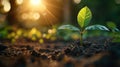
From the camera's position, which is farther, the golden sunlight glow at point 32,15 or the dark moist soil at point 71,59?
the golden sunlight glow at point 32,15

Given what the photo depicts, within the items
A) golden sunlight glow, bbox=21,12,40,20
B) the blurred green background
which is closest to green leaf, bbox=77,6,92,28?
golden sunlight glow, bbox=21,12,40,20

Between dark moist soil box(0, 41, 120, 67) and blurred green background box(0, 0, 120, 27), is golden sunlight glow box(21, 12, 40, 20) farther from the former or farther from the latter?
dark moist soil box(0, 41, 120, 67)

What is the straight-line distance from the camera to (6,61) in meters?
2.01

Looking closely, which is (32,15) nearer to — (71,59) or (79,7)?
(79,7)

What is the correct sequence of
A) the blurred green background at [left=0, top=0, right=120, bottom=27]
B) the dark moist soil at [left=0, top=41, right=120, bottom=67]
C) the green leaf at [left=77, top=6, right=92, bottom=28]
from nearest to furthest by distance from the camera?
the dark moist soil at [left=0, top=41, right=120, bottom=67], the green leaf at [left=77, top=6, right=92, bottom=28], the blurred green background at [left=0, top=0, right=120, bottom=27]

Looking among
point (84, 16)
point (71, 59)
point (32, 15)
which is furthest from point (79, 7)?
point (71, 59)

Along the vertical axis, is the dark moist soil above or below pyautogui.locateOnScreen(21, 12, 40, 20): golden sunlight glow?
below

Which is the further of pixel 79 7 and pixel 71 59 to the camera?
pixel 79 7

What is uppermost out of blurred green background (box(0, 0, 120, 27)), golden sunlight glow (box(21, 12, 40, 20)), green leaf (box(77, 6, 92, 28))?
blurred green background (box(0, 0, 120, 27))

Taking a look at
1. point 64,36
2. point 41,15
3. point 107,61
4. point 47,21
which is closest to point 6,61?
point 107,61

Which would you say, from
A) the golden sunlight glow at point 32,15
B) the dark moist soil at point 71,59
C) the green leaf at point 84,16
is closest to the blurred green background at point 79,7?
the golden sunlight glow at point 32,15

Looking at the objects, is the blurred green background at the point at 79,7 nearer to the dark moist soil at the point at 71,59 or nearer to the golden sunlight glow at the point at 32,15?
the golden sunlight glow at the point at 32,15

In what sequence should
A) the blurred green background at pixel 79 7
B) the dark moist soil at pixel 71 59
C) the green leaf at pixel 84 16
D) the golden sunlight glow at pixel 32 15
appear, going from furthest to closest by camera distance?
the blurred green background at pixel 79 7 → the golden sunlight glow at pixel 32 15 → the green leaf at pixel 84 16 → the dark moist soil at pixel 71 59

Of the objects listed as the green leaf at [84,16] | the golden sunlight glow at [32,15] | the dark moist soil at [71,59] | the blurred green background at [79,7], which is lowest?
the dark moist soil at [71,59]
